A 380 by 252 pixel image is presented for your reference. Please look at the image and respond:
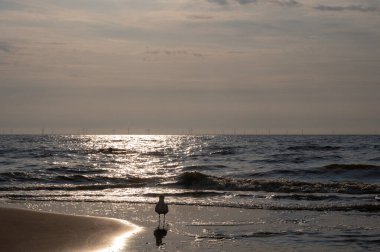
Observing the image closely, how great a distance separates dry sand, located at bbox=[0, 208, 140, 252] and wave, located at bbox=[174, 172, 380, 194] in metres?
11.0

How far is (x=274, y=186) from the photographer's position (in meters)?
24.2

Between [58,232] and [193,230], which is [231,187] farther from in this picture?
[58,232]

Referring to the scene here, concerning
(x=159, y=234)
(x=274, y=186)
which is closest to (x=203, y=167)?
(x=274, y=186)

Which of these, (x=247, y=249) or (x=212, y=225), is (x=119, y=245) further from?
(x=212, y=225)

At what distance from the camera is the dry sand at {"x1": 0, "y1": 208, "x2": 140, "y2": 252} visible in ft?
35.4

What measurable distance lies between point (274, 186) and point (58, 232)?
13.5 meters

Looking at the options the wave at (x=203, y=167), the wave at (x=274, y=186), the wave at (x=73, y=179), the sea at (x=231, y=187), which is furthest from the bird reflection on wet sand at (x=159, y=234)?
the wave at (x=203, y=167)

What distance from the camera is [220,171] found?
109ft

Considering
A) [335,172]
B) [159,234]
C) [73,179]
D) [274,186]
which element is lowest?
[73,179]

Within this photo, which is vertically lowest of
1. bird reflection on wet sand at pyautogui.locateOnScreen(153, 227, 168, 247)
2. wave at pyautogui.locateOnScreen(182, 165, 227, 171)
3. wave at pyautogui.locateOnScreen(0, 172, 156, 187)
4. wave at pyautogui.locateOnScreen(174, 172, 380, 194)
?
wave at pyautogui.locateOnScreen(0, 172, 156, 187)

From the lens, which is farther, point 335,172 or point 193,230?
point 335,172

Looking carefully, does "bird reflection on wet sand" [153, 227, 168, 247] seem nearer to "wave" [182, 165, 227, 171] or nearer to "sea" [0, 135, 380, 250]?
"sea" [0, 135, 380, 250]

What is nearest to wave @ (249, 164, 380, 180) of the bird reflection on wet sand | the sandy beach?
the sandy beach

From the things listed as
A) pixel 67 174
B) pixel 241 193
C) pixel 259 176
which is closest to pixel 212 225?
pixel 241 193
